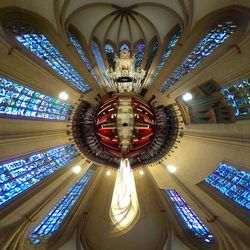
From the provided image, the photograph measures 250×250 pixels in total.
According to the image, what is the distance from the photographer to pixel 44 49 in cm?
1143

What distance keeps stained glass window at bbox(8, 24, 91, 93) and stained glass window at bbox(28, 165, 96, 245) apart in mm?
5973

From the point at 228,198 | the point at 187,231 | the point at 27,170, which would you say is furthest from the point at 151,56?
the point at 187,231

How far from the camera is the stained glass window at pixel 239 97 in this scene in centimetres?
843

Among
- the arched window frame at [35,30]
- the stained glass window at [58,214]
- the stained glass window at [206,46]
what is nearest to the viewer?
the arched window frame at [35,30]

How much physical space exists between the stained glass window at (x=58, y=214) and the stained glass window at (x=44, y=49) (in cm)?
597

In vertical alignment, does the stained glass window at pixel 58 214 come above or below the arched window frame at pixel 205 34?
below

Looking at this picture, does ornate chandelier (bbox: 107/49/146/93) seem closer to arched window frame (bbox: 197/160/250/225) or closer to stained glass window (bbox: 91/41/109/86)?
stained glass window (bbox: 91/41/109/86)

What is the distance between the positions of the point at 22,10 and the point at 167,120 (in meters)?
10.0

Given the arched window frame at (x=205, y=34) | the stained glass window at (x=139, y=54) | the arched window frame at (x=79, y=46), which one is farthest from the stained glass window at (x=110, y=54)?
the arched window frame at (x=205, y=34)

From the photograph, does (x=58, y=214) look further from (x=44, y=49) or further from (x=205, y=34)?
(x=205, y=34)

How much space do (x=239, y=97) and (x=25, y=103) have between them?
8.66 m

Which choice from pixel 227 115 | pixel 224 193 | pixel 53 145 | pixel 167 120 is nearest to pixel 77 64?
pixel 53 145

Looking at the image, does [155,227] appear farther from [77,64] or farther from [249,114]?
[77,64]

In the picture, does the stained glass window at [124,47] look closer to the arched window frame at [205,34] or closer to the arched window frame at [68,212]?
the arched window frame at [205,34]
